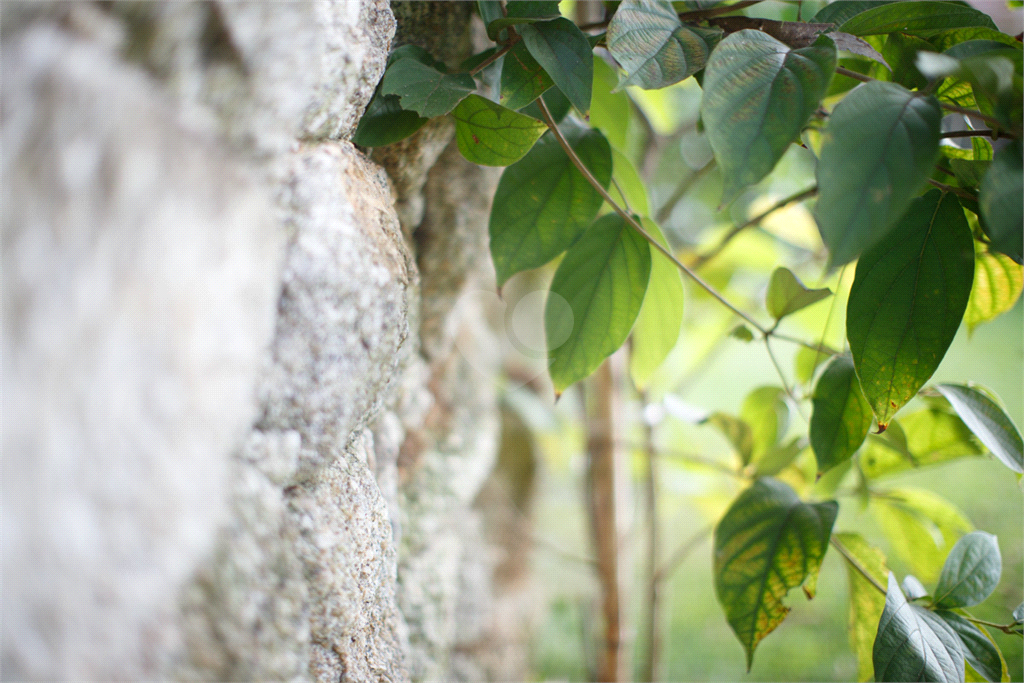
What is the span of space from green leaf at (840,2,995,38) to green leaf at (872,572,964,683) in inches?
14.2

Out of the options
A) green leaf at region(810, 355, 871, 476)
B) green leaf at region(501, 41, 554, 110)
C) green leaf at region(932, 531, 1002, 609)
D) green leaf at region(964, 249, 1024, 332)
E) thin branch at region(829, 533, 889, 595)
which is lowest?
thin branch at region(829, 533, 889, 595)

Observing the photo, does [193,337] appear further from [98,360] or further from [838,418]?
[838,418]

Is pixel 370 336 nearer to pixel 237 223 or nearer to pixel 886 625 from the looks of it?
pixel 237 223

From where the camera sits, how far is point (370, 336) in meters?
0.28

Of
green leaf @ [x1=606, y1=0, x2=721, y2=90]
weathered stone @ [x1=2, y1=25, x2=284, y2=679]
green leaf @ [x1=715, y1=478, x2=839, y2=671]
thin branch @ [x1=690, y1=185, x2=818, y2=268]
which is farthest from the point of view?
thin branch @ [x1=690, y1=185, x2=818, y2=268]

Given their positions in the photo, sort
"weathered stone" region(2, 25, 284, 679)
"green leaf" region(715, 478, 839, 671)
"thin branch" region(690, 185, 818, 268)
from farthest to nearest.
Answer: "thin branch" region(690, 185, 818, 268) < "green leaf" region(715, 478, 839, 671) < "weathered stone" region(2, 25, 284, 679)

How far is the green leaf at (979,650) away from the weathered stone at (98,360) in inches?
19.0

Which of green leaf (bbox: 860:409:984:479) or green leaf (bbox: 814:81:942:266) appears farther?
green leaf (bbox: 860:409:984:479)

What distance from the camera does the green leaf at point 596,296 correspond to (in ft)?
1.29

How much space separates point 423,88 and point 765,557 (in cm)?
40

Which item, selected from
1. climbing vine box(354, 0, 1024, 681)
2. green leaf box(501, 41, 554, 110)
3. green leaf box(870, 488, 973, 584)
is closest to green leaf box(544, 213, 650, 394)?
climbing vine box(354, 0, 1024, 681)

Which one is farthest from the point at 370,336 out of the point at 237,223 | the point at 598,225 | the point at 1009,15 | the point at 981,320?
the point at 1009,15

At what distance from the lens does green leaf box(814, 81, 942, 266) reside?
0.76 feet

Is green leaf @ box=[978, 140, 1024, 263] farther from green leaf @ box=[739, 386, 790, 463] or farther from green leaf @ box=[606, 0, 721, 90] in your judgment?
green leaf @ box=[739, 386, 790, 463]
